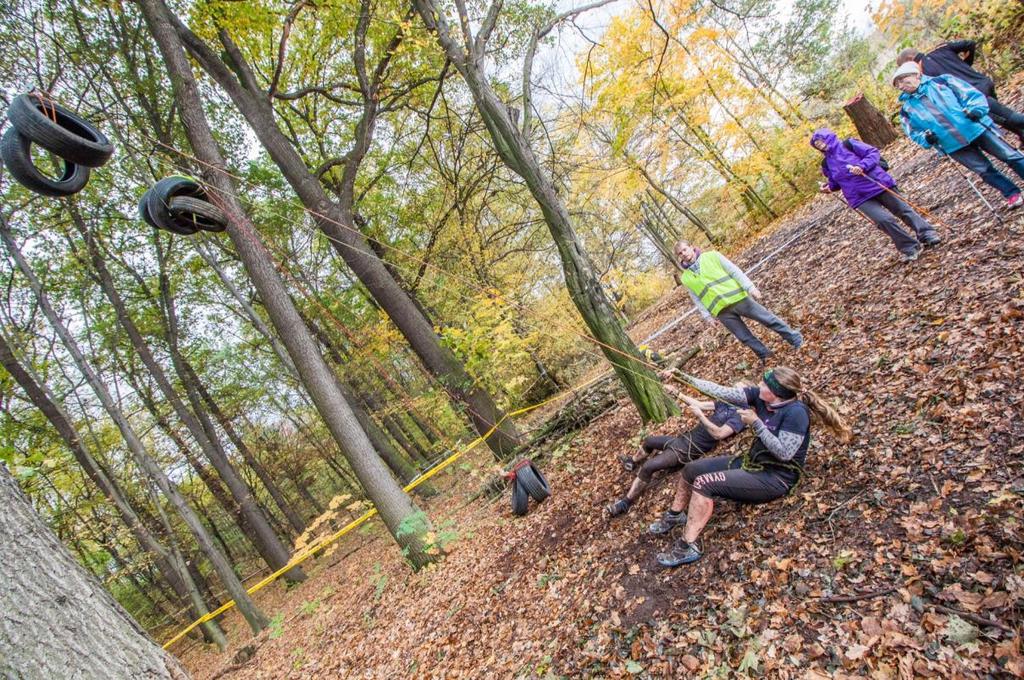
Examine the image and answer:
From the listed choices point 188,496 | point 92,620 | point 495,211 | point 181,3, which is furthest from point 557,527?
point 188,496

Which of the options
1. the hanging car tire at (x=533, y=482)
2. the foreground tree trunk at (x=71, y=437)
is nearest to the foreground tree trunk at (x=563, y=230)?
the hanging car tire at (x=533, y=482)

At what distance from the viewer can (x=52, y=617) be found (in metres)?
2.21

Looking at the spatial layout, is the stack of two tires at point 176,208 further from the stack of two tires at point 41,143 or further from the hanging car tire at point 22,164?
the hanging car tire at point 22,164

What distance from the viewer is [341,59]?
35.4ft

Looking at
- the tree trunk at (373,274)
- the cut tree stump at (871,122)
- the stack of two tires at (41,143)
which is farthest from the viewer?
the cut tree stump at (871,122)

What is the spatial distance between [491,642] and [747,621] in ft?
7.59

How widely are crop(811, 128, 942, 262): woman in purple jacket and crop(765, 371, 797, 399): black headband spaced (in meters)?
3.39

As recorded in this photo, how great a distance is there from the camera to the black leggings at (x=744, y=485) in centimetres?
332

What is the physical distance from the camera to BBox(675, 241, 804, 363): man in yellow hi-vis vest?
17.0 ft

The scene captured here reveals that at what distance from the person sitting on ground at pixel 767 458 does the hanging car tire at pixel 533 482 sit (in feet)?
8.09

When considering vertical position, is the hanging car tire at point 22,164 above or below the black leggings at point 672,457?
above

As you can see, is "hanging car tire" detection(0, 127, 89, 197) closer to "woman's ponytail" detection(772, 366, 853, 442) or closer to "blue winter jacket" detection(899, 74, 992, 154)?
"woman's ponytail" detection(772, 366, 853, 442)

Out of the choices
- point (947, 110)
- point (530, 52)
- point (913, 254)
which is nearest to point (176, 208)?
point (530, 52)

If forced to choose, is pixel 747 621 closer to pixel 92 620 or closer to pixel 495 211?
pixel 92 620
